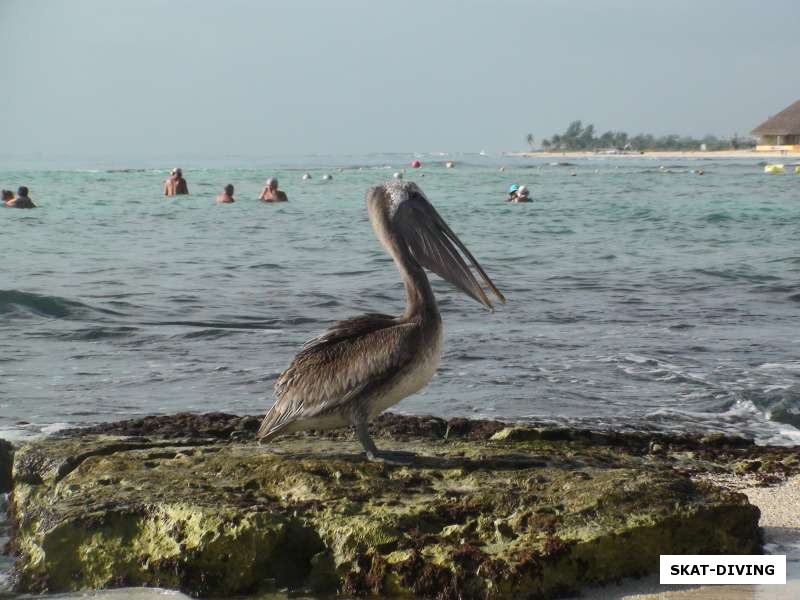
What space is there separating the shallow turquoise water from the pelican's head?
92.0 inches

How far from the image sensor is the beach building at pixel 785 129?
71250 millimetres

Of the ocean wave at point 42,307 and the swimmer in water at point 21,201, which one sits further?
the swimmer in water at point 21,201

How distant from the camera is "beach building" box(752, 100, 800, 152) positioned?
71250mm

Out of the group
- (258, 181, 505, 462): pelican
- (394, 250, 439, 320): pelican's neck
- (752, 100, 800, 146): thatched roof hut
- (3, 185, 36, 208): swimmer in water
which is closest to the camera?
(258, 181, 505, 462): pelican

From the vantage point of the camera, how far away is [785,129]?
71.7 meters

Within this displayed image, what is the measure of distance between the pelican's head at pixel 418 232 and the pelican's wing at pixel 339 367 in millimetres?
363

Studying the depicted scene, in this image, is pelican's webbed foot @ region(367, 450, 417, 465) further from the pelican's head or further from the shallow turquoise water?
the shallow turquoise water

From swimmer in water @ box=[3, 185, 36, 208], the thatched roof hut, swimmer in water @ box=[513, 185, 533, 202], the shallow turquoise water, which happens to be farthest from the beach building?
swimmer in water @ box=[3, 185, 36, 208]

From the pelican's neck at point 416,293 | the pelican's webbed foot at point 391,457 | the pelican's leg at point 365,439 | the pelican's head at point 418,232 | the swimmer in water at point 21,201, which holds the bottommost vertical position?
the swimmer in water at point 21,201

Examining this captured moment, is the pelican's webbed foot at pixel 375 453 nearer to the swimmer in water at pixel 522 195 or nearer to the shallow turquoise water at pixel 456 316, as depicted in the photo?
the shallow turquoise water at pixel 456 316

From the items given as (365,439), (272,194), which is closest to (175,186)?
(272,194)

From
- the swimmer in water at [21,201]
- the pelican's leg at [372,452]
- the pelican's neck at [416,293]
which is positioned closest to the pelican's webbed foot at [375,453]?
the pelican's leg at [372,452]

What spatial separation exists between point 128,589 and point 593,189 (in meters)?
38.8

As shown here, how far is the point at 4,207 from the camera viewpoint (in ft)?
93.9
